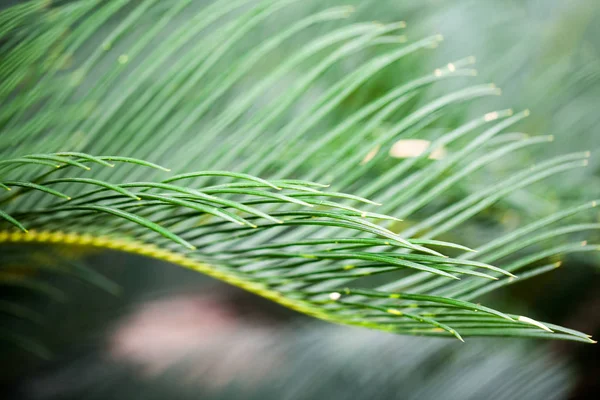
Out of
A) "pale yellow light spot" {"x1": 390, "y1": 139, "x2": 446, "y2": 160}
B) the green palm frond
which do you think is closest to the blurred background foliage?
"pale yellow light spot" {"x1": 390, "y1": 139, "x2": 446, "y2": 160}

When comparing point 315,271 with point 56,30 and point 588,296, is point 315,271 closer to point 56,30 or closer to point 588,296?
point 56,30

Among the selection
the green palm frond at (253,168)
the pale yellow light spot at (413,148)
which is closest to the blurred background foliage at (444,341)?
the pale yellow light spot at (413,148)

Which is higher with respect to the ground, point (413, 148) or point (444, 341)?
point (413, 148)

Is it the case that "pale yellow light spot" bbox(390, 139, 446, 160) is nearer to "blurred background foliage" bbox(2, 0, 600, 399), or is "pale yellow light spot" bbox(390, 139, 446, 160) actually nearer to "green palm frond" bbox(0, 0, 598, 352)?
"blurred background foliage" bbox(2, 0, 600, 399)

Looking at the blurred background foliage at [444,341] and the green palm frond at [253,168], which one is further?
the blurred background foliage at [444,341]

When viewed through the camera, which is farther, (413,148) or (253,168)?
(413,148)

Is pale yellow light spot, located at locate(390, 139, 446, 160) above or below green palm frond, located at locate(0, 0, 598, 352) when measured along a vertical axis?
above

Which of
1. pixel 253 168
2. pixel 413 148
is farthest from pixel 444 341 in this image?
pixel 253 168

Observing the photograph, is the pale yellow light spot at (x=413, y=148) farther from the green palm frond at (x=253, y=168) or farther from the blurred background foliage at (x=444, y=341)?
the green palm frond at (x=253, y=168)

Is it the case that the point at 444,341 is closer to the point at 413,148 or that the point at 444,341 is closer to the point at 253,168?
the point at 413,148
